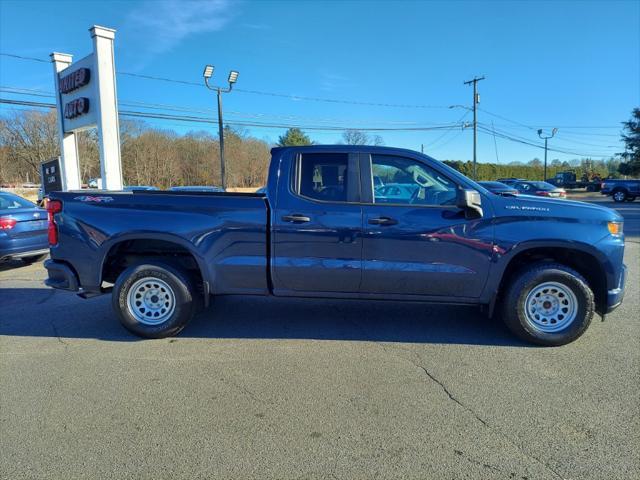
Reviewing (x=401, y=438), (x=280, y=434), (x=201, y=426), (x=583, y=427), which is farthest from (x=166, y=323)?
(x=583, y=427)

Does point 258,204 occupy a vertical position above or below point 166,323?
above

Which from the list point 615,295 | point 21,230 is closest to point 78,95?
point 21,230

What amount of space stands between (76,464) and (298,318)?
9.55 ft

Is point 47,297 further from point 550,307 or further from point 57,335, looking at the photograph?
point 550,307

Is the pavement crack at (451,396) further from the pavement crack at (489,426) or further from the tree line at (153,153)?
the tree line at (153,153)

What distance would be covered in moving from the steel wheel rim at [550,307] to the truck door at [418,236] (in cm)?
55

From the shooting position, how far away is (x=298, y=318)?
520cm

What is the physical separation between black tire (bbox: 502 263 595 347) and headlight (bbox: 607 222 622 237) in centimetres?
50

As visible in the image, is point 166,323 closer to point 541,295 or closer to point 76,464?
point 76,464

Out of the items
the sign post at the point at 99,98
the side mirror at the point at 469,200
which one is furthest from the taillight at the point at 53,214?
the sign post at the point at 99,98

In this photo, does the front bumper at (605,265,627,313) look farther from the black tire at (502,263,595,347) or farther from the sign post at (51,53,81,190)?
the sign post at (51,53,81,190)

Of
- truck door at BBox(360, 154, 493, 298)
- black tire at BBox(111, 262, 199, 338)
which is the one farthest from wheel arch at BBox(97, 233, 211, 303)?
truck door at BBox(360, 154, 493, 298)

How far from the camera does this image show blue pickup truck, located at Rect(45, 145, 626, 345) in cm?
418

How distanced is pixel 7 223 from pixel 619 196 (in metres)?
35.2
